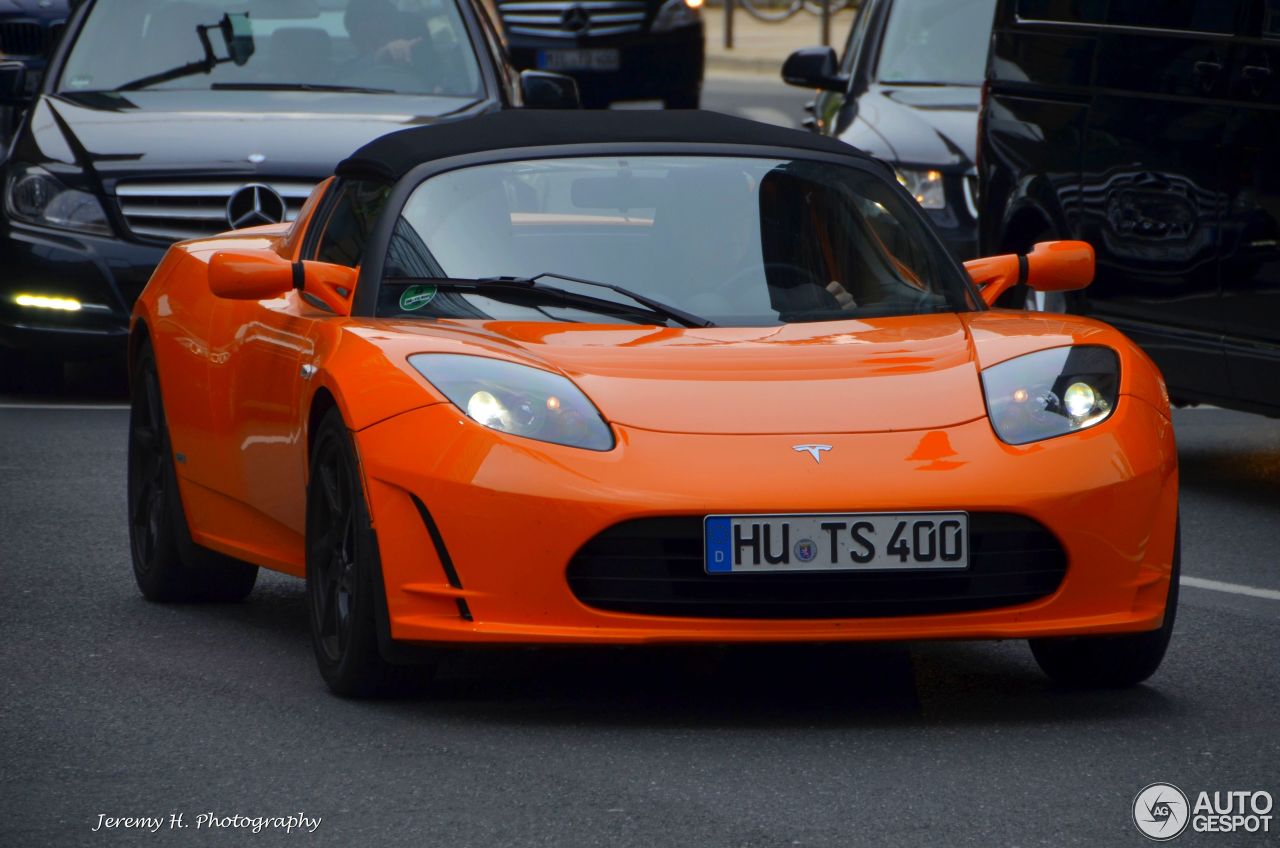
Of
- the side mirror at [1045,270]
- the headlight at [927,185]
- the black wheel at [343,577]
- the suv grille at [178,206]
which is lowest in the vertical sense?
the headlight at [927,185]

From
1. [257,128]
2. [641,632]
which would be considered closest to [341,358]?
[641,632]

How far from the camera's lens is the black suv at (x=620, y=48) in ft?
73.8

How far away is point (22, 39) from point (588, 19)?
23.8 ft

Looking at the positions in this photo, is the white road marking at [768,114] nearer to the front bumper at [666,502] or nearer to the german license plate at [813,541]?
the front bumper at [666,502]

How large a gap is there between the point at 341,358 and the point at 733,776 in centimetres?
137

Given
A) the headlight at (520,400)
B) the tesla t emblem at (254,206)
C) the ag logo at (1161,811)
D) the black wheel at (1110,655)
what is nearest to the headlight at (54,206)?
the tesla t emblem at (254,206)

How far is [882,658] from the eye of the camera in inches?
243

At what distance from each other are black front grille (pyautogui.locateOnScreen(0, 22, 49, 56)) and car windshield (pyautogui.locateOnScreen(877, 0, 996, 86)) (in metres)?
5.30

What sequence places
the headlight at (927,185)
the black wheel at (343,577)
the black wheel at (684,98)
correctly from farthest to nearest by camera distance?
the black wheel at (684,98) < the headlight at (927,185) < the black wheel at (343,577)

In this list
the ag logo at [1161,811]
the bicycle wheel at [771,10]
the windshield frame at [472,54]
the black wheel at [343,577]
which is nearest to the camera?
the ag logo at [1161,811]

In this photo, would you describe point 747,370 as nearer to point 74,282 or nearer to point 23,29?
point 74,282

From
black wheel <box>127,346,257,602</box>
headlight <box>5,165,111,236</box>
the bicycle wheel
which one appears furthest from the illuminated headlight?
the bicycle wheel

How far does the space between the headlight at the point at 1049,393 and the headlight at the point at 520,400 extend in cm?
83

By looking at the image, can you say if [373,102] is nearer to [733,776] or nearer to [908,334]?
[908,334]
